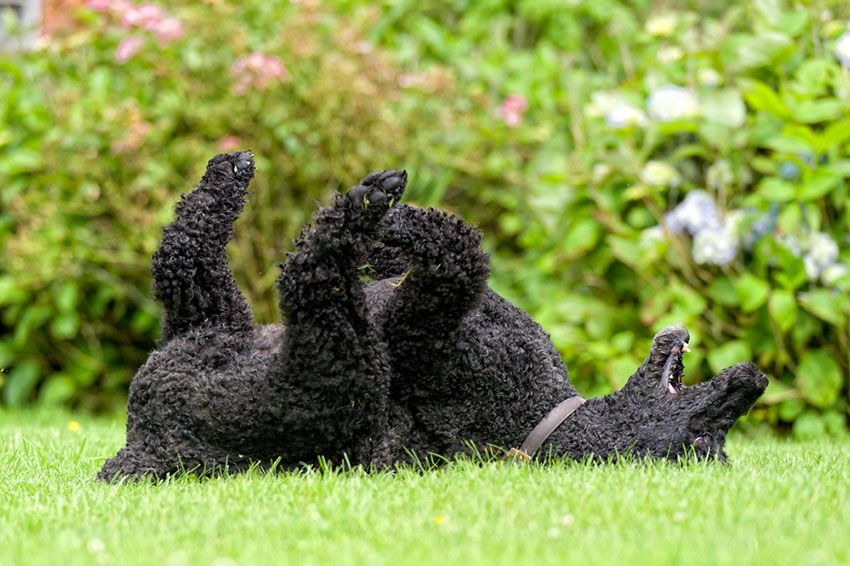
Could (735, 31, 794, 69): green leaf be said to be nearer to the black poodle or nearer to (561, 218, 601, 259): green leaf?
(561, 218, 601, 259): green leaf

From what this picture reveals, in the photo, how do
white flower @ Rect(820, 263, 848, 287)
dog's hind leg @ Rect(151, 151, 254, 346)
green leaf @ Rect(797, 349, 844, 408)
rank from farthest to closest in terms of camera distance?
green leaf @ Rect(797, 349, 844, 408), white flower @ Rect(820, 263, 848, 287), dog's hind leg @ Rect(151, 151, 254, 346)

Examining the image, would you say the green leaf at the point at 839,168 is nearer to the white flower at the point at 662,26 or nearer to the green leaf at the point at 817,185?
the green leaf at the point at 817,185

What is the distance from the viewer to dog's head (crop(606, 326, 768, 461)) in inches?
105

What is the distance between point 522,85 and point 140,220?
2787mm

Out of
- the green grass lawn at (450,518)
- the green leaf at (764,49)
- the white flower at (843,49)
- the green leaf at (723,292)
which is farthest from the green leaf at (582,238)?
the green grass lawn at (450,518)

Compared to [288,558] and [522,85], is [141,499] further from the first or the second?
[522,85]

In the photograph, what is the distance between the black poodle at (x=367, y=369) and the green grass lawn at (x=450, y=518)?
0.35 feet

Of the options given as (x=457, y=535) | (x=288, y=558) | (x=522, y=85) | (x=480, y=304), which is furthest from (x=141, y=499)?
(x=522, y=85)

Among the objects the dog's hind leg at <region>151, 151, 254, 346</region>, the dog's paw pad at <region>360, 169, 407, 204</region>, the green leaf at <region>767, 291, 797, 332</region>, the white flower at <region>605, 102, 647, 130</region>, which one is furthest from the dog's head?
the white flower at <region>605, 102, 647, 130</region>

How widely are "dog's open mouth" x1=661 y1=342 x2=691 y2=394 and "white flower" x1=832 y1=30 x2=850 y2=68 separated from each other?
2.78 m

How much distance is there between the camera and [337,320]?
8.48 feet

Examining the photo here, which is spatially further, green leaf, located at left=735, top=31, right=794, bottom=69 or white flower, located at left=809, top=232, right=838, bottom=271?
green leaf, located at left=735, top=31, right=794, bottom=69

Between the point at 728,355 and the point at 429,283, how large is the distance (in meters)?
2.92

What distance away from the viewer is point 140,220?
19.9ft
